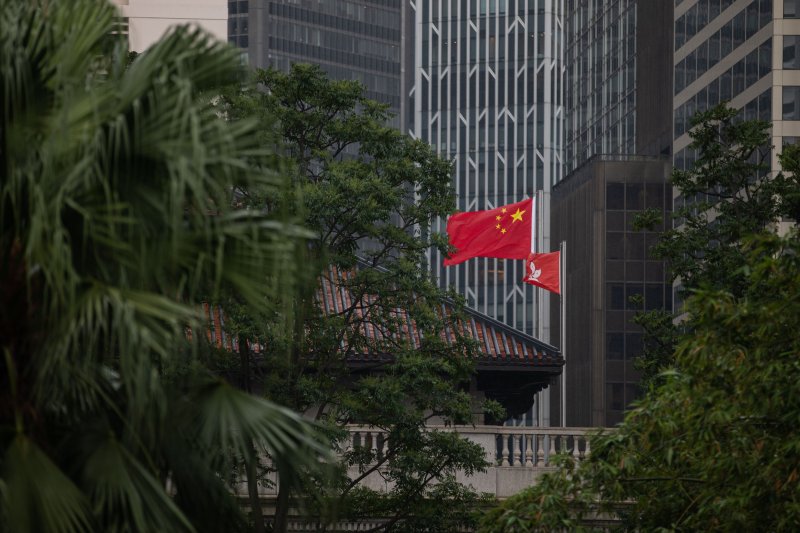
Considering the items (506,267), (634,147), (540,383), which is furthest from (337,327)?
(506,267)

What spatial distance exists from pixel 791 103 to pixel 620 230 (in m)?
24.9

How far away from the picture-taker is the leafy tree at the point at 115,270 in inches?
386

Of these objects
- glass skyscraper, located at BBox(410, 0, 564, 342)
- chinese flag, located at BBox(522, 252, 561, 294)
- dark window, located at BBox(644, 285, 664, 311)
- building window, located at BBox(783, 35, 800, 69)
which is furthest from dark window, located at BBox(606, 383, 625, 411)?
glass skyscraper, located at BBox(410, 0, 564, 342)

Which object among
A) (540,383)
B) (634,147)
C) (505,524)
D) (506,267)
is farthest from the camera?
(506,267)

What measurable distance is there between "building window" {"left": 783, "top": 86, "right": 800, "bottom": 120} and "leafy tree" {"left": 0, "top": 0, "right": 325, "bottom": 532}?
7172 centimetres

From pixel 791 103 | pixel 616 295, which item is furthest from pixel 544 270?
pixel 616 295

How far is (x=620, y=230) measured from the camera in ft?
342

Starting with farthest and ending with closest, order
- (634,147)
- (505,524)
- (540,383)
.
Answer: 1. (634,147)
2. (540,383)
3. (505,524)

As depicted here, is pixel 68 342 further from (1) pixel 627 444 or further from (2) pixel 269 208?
(2) pixel 269 208

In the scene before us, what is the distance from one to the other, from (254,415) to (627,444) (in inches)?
303

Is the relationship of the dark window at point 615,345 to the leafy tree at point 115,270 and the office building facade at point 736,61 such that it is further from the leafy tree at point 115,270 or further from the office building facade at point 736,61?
the leafy tree at point 115,270

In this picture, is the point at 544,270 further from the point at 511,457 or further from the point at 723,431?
the point at 723,431

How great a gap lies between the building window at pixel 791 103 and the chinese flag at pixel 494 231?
4418cm

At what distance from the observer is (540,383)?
113 ft
